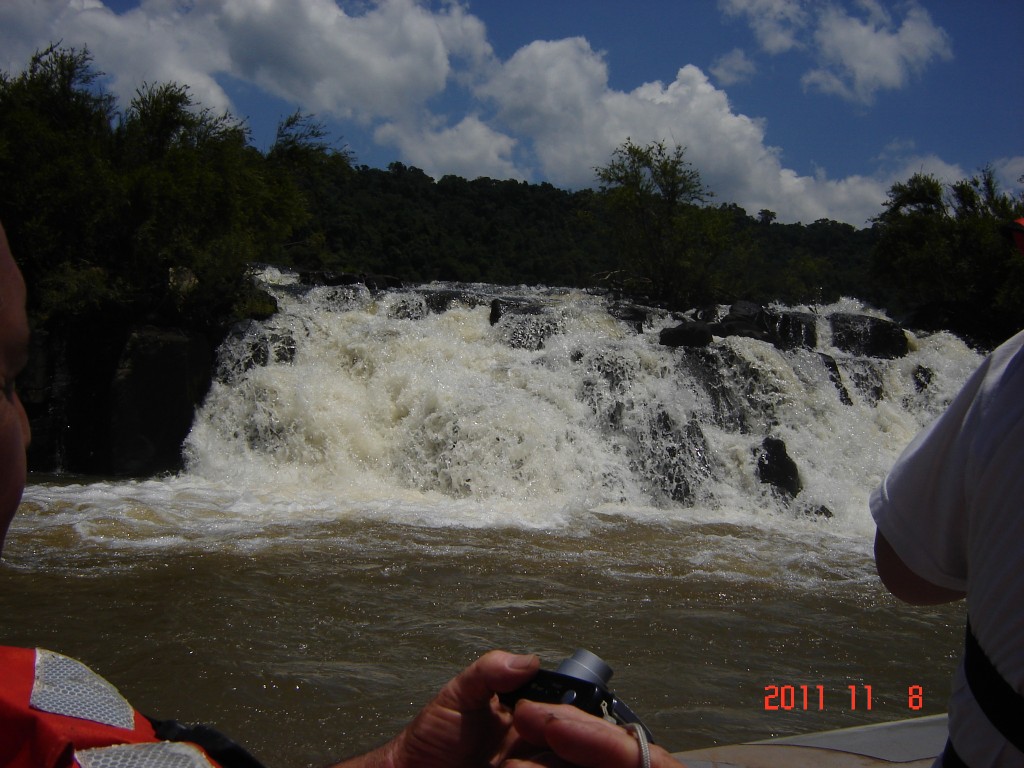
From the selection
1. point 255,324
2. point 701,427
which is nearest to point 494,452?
point 701,427

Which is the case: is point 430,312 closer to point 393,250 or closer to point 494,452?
point 494,452

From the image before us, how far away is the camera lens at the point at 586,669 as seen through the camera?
43.5 inches

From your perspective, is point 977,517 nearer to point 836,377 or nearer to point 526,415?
point 526,415

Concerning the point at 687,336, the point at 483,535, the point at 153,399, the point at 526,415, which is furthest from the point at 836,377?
the point at 153,399

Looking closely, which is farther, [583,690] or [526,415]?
[526,415]

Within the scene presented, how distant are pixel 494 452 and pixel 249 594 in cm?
433

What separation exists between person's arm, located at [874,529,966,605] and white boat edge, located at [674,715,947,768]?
790mm

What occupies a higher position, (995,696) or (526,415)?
(995,696)

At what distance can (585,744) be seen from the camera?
961 millimetres

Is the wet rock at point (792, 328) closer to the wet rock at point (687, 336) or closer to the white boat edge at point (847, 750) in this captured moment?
the wet rock at point (687, 336)

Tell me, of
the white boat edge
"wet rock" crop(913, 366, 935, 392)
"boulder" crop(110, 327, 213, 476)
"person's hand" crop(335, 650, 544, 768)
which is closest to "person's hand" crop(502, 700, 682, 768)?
"person's hand" crop(335, 650, 544, 768)

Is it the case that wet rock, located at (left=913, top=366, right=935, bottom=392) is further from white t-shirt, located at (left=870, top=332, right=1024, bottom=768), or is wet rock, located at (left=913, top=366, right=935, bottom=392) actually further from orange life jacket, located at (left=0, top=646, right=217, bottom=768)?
orange life jacket, located at (left=0, top=646, right=217, bottom=768)
